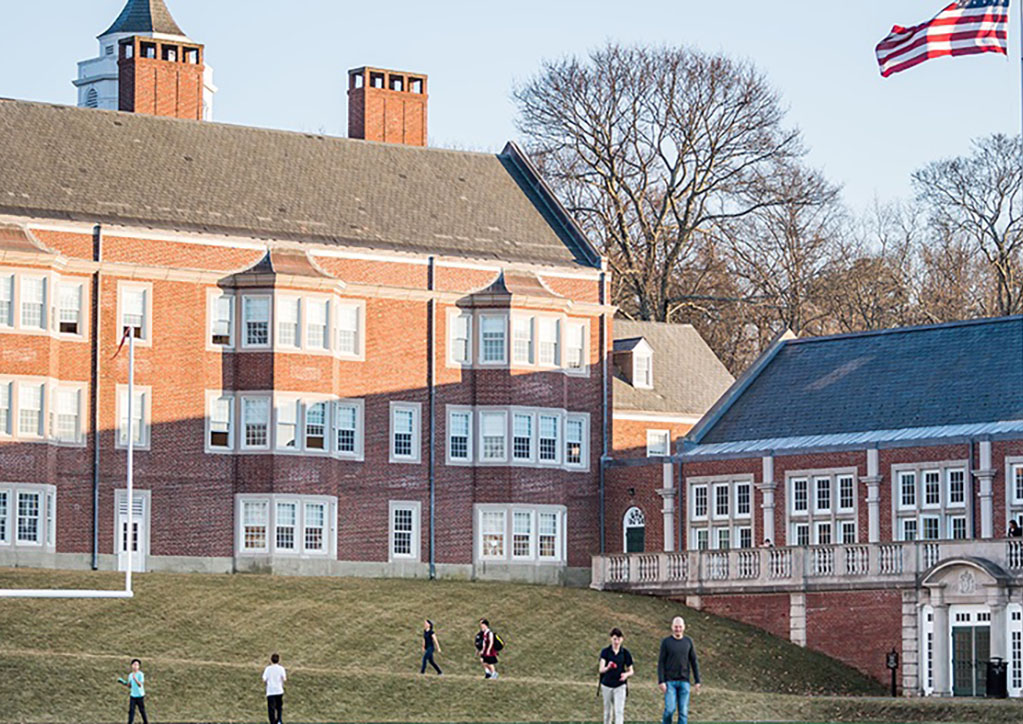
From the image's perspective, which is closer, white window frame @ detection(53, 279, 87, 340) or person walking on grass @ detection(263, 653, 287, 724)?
person walking on grass @ detection(263, 653, 287, 724)

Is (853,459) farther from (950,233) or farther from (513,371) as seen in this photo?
(950,233)

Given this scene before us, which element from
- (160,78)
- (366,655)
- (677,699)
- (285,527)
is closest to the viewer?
(677,699)

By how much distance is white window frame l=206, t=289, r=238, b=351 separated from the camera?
242 ft

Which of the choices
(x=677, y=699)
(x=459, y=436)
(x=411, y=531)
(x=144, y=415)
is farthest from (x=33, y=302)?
(x=677, y=699)

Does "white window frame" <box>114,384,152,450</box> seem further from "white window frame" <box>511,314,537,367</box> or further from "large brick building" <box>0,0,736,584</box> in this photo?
"white window frame" <box>511,314,537,367</box>

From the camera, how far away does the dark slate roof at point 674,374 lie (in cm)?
8519

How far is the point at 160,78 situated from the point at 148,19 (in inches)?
1583

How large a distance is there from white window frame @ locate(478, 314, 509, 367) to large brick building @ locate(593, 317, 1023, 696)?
5932 mm

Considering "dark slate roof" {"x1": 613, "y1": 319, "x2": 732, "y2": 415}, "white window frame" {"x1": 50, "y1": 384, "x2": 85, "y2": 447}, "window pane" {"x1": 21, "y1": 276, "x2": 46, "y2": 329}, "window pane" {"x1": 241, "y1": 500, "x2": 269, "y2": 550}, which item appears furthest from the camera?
"dark slate roof" {"x1": 613, "y1": 319, "x2": 732, "y2": 415}

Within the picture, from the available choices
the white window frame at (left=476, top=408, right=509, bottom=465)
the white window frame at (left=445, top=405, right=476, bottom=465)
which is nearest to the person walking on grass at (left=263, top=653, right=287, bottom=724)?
the white window frame at (left=445, top=405, right=476, bottom=465)

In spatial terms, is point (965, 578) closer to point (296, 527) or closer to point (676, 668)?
point (296, 527)

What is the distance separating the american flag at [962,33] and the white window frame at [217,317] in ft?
93.4

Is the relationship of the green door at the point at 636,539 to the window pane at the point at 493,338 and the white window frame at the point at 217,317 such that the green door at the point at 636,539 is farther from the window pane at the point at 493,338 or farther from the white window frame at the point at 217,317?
the white window frame at the point at 217,317

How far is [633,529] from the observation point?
7894cm
